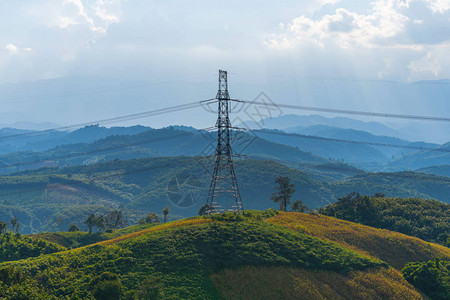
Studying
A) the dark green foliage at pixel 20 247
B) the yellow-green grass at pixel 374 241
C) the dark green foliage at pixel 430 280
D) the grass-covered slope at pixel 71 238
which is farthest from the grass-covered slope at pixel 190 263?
the grass-covered slope at pixel 71 238

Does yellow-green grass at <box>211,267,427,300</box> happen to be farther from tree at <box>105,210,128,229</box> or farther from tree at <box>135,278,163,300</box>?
tree at <box>105,210,128,229</box>

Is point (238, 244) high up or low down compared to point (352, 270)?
up

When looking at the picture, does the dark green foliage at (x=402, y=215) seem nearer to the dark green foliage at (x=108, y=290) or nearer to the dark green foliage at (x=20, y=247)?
the dark green foliage at (x=108, y=290)

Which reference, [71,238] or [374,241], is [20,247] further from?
[374,241]

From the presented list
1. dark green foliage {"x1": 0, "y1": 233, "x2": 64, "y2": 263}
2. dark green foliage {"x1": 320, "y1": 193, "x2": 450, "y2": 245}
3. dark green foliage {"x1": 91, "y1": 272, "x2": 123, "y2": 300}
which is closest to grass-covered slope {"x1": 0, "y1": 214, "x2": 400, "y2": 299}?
dark green foliage {"x1": 91, "y1": 272, "x2": 123, "y2": 300}

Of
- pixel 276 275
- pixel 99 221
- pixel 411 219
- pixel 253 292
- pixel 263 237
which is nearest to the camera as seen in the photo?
pixel 253 292

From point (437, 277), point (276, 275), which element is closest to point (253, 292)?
point (276, 275)

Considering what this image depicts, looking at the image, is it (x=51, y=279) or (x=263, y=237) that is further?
(x=263, y=237)

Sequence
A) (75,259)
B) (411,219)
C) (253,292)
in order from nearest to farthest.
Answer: (253,292), (75,259), (411,219)

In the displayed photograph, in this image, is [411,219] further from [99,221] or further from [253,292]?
[99,221]
